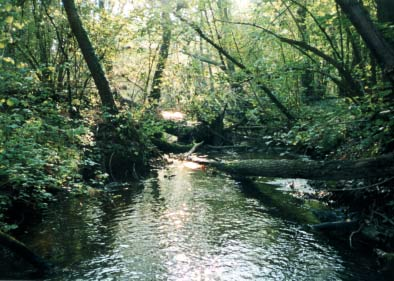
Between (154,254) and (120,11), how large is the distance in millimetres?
14482

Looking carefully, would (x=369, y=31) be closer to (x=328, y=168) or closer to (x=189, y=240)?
(x=328, y=168)

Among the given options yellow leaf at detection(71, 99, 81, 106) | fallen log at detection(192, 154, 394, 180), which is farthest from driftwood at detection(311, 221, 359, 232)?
yellow leaf at detection(71, 99, 81, 106)

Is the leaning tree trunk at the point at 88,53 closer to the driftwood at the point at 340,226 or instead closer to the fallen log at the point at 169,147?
the fallen log at the point at 169,147

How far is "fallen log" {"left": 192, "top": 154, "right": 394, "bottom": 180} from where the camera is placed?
780 cm

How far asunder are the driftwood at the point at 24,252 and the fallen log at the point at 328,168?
631 cm

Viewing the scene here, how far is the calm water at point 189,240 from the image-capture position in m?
6.58

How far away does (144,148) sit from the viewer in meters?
15.6

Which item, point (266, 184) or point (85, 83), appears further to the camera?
point (85, 83)

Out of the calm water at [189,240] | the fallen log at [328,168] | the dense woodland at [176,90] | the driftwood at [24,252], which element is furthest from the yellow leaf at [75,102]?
the driftwood at [24,252]

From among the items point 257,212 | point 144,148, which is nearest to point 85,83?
point 144,148

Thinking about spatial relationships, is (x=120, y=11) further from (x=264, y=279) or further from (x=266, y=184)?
(x=264, y=279)

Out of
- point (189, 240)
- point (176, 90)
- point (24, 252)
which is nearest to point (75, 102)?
point (189, 240)

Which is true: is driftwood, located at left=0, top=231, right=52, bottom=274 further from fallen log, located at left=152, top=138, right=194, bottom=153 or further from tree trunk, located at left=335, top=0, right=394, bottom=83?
fallen log, located at left=152, top=138, right=194, bottom=153

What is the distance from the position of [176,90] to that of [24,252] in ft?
57.9
